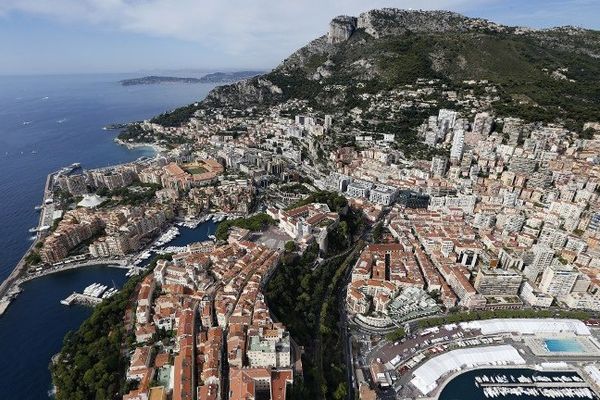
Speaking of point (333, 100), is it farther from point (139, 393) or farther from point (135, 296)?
point (139, 393)

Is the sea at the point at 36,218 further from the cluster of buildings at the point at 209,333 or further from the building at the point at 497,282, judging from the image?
the building at the point at 497,282

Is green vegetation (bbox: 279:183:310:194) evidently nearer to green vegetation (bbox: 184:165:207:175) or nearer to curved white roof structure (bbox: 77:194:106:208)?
green vegetation (bbox: 184:165:207:175)

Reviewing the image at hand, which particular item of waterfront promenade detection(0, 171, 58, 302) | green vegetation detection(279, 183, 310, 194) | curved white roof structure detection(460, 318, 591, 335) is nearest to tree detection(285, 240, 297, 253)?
curved white roof structure detection(460, 318, 591, 335)

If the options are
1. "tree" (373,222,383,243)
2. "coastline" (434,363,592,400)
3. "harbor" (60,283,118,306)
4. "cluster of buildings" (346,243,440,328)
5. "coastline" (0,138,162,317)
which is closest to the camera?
"coastline" (434,363,592,400)

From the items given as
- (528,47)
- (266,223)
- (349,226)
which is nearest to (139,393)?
(266,223)

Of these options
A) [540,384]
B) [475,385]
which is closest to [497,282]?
[540,384]

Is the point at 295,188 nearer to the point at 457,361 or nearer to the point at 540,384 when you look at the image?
the point at 457,361

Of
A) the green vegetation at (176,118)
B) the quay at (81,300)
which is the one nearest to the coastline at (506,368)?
the quay at (81,300)
